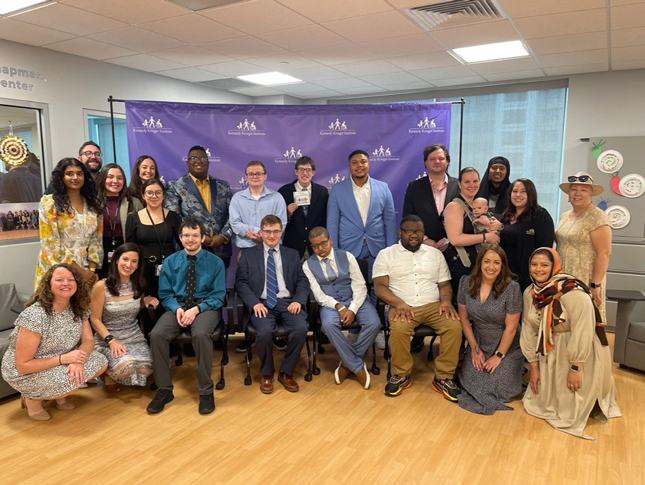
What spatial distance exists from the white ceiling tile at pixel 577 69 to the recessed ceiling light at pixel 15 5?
541cm

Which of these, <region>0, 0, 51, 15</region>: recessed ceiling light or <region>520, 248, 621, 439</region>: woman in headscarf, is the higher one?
<region>0, 0, 51, 15</region>: recessed ceiling light

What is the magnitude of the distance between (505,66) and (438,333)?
3.79 meters

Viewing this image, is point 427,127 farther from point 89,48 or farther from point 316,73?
point 89,48

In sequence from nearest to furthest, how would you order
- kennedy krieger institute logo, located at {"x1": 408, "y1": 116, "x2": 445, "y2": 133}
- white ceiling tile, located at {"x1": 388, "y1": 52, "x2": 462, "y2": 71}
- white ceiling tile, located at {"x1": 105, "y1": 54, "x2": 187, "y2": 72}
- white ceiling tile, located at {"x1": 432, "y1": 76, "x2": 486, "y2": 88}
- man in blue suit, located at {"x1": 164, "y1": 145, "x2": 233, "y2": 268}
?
1. man in blue suit, located at {"x1": 164, "y1": 145, "x2": 233, "y2": 268}
2. kennedy krieger institute logo, located at {"x1": 408, "y1": 116, "x2": 445, "y2": 133}
3. white ceiling tile, located at {"x1": 388, "y1": 52, "x2": 462, "y2": 71}
4. white ceiling tile, located at {"x1": 105, "y1": 54, "x2": 187, "y2": 72}
5. white ceiling tile, located at {"x1": 432, "y1": 76, "x2": 486, "y2": 88}

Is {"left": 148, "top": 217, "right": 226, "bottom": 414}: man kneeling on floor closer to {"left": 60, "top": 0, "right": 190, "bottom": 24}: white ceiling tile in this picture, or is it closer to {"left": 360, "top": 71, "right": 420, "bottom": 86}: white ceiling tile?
{"left": 60, "top": 0, "right": 190, "bottom": 24}: white ceiling tile

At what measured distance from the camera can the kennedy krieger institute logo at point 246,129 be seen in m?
4.49

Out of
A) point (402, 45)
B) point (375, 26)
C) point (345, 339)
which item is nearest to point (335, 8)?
point (375, 26)

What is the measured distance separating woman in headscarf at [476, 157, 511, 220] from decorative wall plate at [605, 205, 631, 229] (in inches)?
90.3

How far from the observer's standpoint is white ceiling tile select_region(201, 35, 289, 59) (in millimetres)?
4656

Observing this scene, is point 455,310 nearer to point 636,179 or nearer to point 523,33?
point 523,33

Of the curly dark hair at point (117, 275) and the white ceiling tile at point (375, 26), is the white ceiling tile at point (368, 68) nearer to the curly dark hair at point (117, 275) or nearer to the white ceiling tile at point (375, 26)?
the white ceiling tile at point (375, 26)

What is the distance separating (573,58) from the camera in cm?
522

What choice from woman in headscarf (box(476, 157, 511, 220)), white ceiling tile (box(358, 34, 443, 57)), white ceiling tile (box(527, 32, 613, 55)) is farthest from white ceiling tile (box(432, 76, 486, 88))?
woman in headscarf (box(476, 157, 511, 220))

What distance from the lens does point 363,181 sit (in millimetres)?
4039
